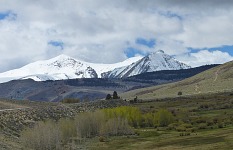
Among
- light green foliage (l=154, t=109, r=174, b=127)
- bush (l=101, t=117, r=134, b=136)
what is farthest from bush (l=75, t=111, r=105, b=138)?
light green foliage (l=154, t=109, r=174, b=127)

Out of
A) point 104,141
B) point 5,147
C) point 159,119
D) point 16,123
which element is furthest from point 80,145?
point 159,119

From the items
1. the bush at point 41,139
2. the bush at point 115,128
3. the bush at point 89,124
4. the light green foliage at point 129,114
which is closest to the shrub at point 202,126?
the bush at point 115,128

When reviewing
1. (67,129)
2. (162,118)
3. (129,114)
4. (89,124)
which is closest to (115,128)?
(89,124)

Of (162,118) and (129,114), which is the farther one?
(162,118)

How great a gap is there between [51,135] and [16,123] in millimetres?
17567

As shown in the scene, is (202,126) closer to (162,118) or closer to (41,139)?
(162,118)

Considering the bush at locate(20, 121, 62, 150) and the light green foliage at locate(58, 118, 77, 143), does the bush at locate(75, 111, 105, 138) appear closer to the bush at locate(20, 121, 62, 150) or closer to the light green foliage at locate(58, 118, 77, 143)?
the light green foliage at locate(58, 118, 77, 143)

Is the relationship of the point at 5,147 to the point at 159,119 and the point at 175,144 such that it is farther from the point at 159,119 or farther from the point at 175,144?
the point at 159,119

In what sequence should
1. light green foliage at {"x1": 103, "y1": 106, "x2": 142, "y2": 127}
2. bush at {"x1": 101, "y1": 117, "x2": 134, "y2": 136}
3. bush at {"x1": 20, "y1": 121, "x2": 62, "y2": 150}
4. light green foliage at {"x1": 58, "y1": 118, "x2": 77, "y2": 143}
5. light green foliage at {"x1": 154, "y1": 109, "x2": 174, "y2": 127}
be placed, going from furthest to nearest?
1. light green foliage at {"x1": 154, "y1": 109, "x2": 174, "y2": 127}
2. light green foliage at {"x1": 103, "y1": 106, "x2": 142, "y2": 127}
3. bush at {"x1": 101, "y1": 117, "x2": 134, "y2": 136}
4. light green foliage at {"x1": 58, "y1": 118, "x2": 77, "y2": 143}
5. bush at {"x1": 20, "y1": 121, "x2": 62, "y2": 150}

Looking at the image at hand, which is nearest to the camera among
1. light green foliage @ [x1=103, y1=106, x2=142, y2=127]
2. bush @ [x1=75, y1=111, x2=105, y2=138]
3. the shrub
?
bush @ [x1=75, y1=111, x2=105, y2=138]

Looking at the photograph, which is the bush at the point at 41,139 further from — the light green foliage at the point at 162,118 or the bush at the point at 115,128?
the light green foliage at the point at 162,118

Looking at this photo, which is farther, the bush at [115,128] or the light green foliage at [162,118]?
the light green foliage at [162,118]

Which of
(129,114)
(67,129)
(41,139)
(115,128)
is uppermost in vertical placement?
(129,114)

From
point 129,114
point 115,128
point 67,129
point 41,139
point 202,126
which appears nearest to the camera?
point 41,139
